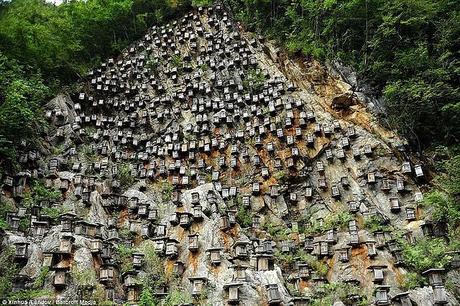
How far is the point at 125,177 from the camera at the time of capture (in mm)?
19844

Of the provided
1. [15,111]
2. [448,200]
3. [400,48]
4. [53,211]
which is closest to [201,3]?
[400,48]

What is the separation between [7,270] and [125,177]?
8181 millimetres

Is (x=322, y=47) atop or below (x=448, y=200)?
atop

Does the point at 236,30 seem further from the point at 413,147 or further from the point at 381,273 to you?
the point at 381,273

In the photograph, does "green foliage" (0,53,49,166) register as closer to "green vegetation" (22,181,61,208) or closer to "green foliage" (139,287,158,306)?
"green vegetation" (22,181,61,208)

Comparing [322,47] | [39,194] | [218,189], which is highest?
[322,47]

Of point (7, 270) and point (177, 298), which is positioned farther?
point (177, 298)

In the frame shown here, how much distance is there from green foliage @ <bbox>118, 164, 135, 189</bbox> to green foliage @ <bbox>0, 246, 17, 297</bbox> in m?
7.16

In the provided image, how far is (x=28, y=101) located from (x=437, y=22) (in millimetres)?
21243

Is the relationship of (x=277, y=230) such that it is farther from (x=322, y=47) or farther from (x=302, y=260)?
(x=322, y=47)

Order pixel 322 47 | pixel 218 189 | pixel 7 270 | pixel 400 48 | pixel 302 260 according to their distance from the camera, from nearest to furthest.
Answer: pixel 7 270, pixel 302 260, pixel 218 189, pixel 400 48, pixel 322 47

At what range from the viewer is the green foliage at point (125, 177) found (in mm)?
19639

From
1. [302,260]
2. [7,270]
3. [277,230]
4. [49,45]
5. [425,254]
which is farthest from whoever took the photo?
[49,45]

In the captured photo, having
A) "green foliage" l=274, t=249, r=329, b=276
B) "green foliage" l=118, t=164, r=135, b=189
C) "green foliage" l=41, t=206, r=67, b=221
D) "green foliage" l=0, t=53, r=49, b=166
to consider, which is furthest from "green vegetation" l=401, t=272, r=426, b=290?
"green foliage" l=0, t=53, r=49, b=166
